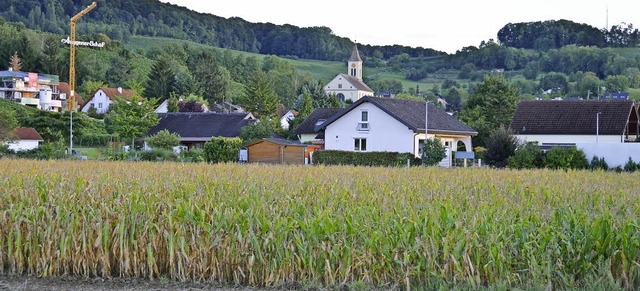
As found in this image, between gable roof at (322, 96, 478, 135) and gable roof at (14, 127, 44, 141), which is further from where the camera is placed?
gable roof at (14, 127, 44, 141)

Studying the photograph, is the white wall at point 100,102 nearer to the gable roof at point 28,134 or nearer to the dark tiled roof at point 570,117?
the gable roof at point 28,134

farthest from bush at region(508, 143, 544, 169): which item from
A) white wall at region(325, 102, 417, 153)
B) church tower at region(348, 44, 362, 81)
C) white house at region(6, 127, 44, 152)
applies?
church tower at region(348, 44, 362, 81)

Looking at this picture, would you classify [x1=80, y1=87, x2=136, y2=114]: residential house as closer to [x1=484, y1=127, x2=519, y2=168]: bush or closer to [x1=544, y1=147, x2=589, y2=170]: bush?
[x1=484, y1=127, x2=519, y2=168]: bush

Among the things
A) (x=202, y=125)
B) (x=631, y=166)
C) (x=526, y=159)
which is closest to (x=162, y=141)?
(x=202, y=125)

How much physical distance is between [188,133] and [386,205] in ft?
198

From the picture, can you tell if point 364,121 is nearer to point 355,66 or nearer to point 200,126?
point 200,126

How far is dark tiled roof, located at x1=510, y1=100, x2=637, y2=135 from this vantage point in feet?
188

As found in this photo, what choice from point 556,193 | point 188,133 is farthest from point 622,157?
point 188,133

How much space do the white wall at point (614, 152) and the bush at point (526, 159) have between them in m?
2.33

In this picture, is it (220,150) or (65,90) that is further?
(65,90)

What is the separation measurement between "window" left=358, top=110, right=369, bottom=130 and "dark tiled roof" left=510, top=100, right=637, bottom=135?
12.3 meters

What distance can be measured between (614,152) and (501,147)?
661cm

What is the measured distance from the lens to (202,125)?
75.4 meters

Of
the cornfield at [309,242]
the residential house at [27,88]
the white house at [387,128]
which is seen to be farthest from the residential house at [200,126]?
the cornfield at [309,242]
